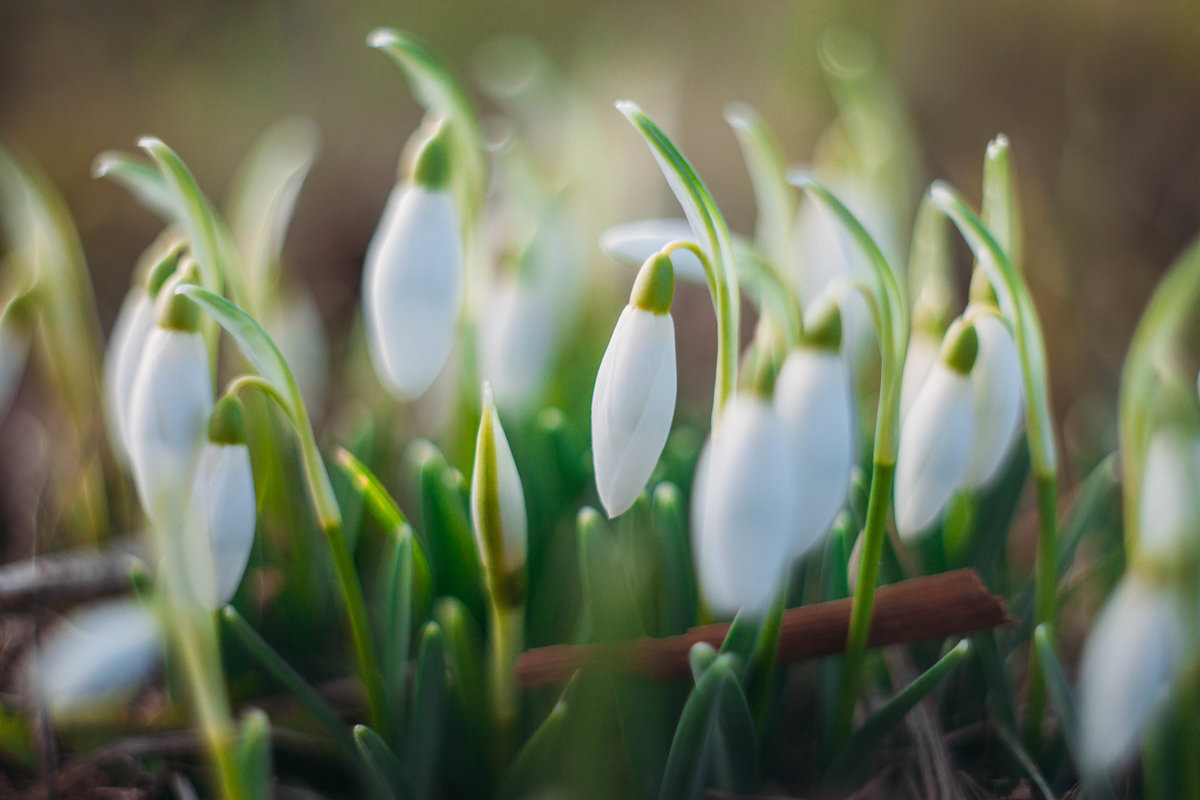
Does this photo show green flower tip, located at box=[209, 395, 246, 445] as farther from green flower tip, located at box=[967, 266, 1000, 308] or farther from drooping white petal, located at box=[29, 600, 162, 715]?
green flower tip, located at box=[967, 266, 1000, 308]

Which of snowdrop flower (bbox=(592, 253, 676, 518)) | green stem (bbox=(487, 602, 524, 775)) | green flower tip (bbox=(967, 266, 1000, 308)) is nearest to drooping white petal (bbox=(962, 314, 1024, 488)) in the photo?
green flower tip (bbox=(967, 266, 1000, 308))

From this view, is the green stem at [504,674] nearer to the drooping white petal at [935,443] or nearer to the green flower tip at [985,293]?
the drooping white petal at [935,443]

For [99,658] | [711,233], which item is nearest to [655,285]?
[711,233]

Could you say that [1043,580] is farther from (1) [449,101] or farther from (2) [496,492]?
(1) [449,101]

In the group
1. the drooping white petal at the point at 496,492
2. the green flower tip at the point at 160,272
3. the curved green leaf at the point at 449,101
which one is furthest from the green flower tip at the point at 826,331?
the green flower tip at the point at 160,272

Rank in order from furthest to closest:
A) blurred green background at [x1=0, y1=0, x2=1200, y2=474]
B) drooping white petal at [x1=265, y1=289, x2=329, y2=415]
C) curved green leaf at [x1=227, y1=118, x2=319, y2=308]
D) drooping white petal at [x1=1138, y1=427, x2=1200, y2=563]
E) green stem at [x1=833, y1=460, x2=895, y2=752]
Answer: blurred green background at [x1=0, y1=0, x2=1200, y2=474], drooping white petal at [x1=265, y1=289, x2=329, y2=415], curved green leaf at [x1=227, y1=118, x2=319, y2=308], green stem at [x1=833, y1=460, x2=895, y2=752], drooping white petal at [x1=1138, y1=427, x2=1200, y2=563]
